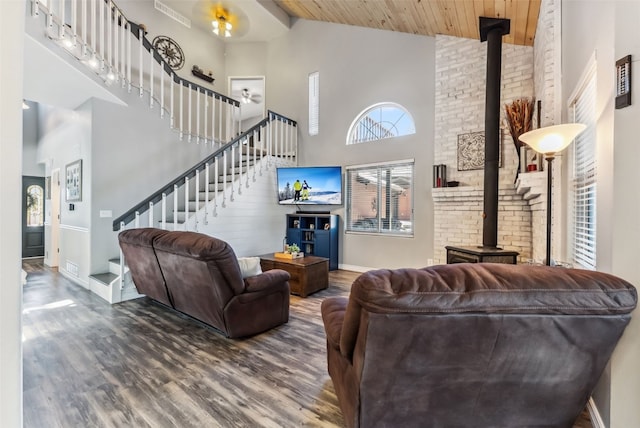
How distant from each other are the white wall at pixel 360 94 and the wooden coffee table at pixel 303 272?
159 cm

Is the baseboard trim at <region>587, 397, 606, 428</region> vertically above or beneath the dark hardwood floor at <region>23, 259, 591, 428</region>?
above

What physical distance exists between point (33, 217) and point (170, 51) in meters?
5.27

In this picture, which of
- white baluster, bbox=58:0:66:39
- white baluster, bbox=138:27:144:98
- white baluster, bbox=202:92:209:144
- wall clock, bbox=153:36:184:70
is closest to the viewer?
white baluster, bbox=58:0:66:39

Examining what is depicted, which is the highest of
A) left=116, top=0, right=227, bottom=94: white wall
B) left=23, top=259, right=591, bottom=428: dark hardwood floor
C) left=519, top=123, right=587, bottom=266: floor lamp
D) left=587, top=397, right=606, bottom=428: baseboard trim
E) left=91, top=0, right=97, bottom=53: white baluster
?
left=116, top=0, right=227, bottom=94: white wall

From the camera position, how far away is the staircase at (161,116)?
3525 millimetres

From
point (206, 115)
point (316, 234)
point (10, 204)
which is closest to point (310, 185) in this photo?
point (316, 234)

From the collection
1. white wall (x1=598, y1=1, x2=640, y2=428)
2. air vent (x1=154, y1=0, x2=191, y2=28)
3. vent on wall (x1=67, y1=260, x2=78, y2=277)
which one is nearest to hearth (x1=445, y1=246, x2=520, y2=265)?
white wall (x1=598, y1=1, x2=640, y2=428)

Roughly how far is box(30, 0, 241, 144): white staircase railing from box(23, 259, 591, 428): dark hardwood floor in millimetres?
3074

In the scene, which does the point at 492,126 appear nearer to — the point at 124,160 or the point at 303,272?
the point at 303,272

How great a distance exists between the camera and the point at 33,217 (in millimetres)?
7047

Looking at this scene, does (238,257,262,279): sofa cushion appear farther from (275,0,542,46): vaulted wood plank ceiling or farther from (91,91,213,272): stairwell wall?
(275,0,542,46): vaulted wood plank ceiling

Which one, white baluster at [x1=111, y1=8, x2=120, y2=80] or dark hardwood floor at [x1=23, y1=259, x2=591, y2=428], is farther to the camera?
white baluster at [x1=111, y1=8, x2=120, y2=80]

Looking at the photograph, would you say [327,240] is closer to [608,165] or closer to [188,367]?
[188,367]

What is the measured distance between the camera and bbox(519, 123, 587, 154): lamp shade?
81.7 inches
